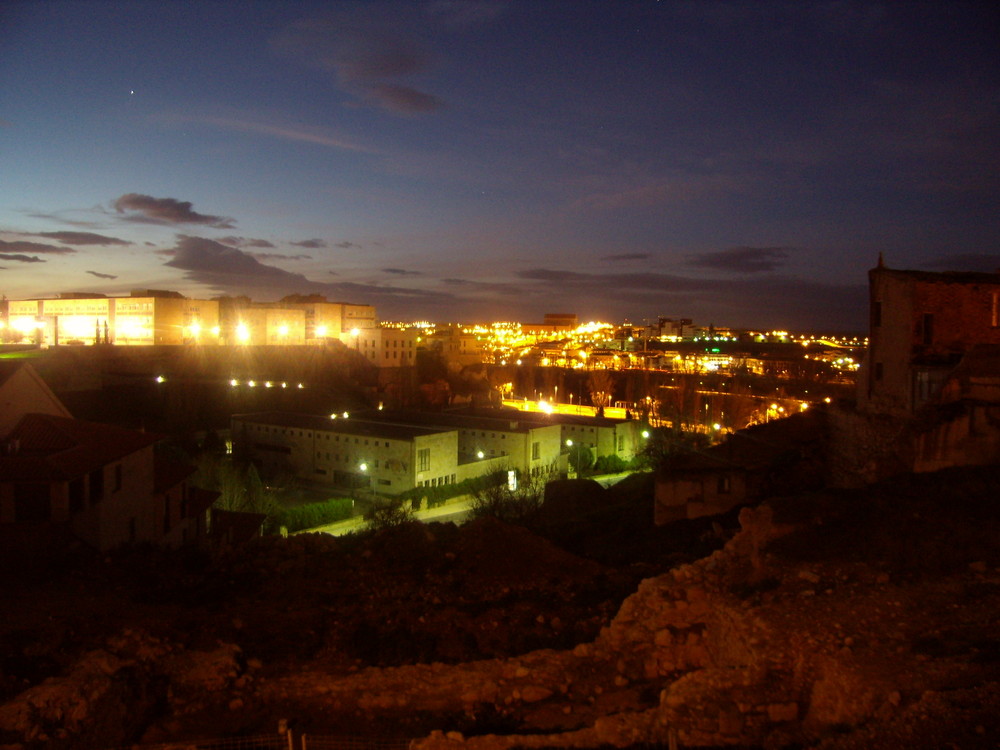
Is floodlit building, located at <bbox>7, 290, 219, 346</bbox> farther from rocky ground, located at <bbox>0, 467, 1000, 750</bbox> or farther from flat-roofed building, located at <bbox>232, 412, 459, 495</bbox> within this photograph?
rocky ground, located at <bbox>0, 467, 1000, 750</bbox>

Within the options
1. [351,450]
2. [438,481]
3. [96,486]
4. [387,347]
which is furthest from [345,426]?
[387,347]

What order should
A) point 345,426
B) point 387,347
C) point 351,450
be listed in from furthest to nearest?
point 387,347, point 345,426, point 351,450

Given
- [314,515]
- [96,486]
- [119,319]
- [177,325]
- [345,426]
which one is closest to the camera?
[96,486]

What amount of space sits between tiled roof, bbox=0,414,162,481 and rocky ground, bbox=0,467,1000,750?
347cm

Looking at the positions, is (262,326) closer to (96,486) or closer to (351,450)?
(351,450)

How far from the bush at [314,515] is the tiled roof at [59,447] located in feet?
22.4

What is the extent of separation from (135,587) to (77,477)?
181 inches

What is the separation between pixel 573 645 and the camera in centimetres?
867

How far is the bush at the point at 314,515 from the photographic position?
23.2 metres

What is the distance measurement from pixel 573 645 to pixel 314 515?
16.9m

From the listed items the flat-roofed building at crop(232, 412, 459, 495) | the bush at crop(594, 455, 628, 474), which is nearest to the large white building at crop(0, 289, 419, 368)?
the flat-roofed building at crop(232, 412, 459, 495)

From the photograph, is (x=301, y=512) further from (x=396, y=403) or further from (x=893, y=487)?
(x=396, y=403)

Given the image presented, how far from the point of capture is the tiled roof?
1361 centimetres

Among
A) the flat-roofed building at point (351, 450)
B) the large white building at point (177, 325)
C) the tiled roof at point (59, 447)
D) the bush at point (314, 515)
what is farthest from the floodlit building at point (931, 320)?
the large white building at point (177, 325)
